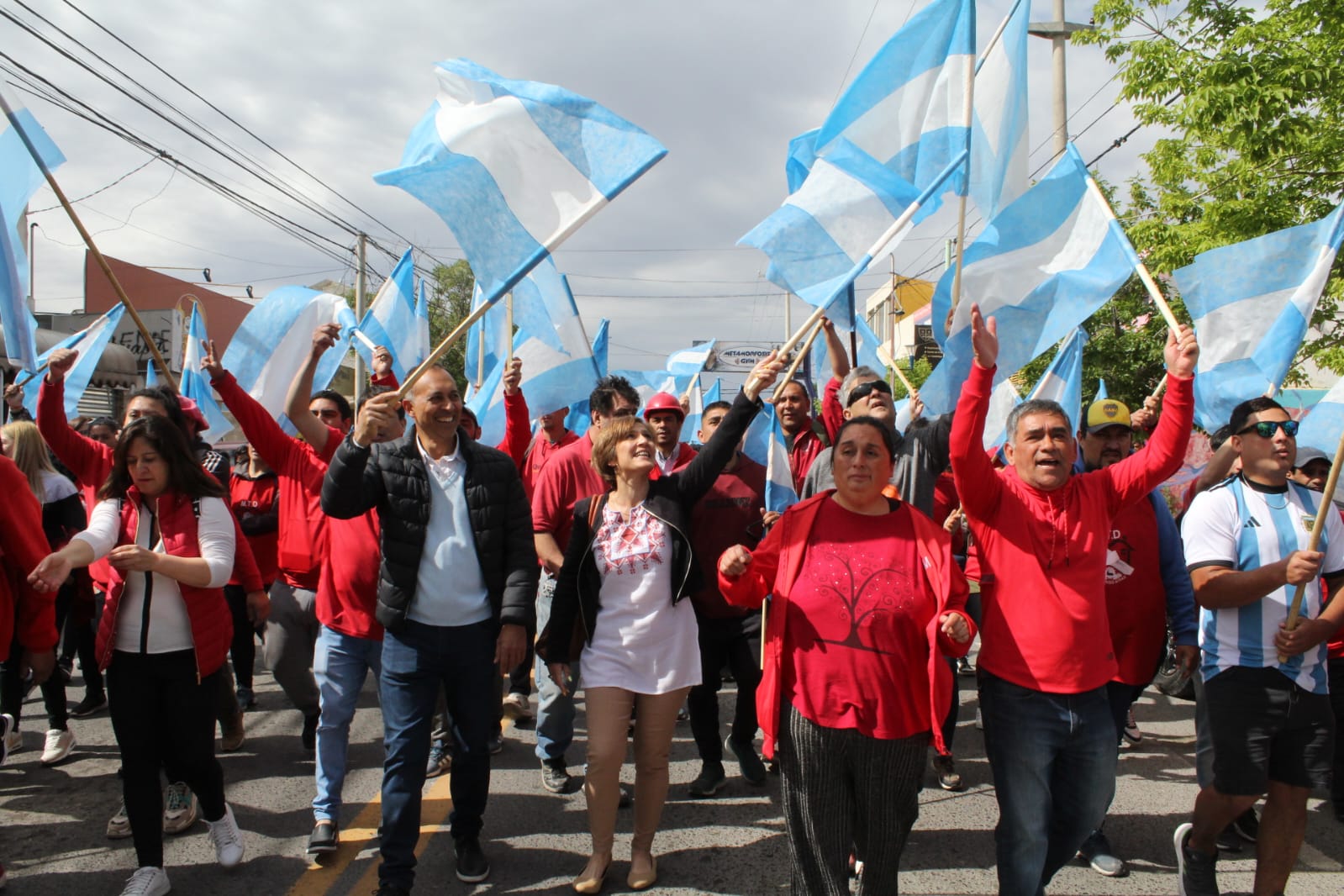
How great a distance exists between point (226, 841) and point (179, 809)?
0.59 metres

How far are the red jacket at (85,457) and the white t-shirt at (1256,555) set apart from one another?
154 inches

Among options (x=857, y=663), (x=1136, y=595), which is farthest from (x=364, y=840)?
(x=1136, y=595)

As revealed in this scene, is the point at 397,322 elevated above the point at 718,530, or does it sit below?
above

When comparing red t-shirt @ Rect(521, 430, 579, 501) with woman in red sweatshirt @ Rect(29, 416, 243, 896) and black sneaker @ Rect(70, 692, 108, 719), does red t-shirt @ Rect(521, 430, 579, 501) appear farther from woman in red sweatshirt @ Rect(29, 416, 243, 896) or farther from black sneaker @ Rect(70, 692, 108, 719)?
black sneaker @ Rect(70, 692, 108, 719)

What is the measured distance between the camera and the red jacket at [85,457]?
4219 mm

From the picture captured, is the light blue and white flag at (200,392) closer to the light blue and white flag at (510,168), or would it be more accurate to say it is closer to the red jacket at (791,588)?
the light blue and white flag at (510,168)

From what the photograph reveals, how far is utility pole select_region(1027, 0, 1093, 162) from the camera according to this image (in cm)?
1145

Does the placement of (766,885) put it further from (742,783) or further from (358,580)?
(358,580)

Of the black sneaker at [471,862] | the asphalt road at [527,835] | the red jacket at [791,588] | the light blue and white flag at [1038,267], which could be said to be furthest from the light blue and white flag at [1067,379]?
the black sneaker at [471,862]

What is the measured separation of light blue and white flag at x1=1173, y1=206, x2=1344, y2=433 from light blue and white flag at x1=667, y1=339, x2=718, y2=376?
6143 millimetres

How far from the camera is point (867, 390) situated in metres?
4.62

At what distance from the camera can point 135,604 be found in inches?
140

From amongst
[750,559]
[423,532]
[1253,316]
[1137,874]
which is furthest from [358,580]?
[1253,316]

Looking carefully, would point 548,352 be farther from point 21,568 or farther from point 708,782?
point 21,568
